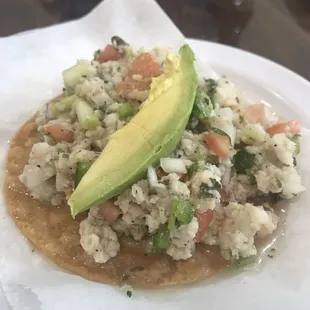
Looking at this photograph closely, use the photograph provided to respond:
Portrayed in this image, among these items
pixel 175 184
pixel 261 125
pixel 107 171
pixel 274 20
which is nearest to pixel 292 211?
pixel 261 125

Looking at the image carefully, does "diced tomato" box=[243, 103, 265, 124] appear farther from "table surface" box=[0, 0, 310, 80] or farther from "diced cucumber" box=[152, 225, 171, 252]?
"table surface" box=[0, 0, 310, 80]

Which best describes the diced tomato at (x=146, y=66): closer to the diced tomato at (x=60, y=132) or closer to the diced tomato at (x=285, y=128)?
the diced tomato at (x=60, y=132)

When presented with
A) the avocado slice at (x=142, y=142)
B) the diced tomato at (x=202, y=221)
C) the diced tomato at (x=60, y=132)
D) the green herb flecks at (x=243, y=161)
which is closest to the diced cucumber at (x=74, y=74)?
Result: the diced tomato at (x=60, y=132)

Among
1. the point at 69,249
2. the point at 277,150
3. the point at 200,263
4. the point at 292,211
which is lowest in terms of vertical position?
the point at 69,249

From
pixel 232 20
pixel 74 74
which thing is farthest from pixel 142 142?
pixel 232 20

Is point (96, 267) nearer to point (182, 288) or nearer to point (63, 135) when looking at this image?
point (182, 288)

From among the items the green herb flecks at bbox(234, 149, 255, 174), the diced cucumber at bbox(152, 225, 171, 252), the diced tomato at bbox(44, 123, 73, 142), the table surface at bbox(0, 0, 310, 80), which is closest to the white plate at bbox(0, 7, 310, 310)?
the diced cucumber at bbox(152, 225, 171, 252)
